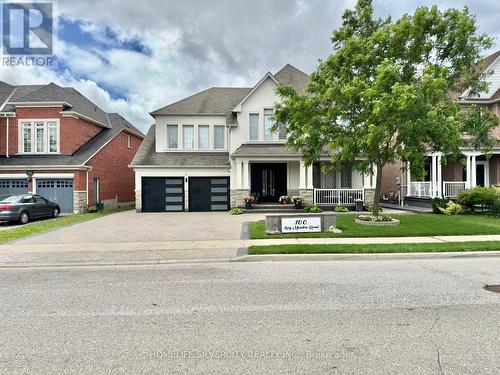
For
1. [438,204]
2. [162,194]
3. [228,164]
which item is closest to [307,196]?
[228,164]

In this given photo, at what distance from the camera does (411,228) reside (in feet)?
42.6

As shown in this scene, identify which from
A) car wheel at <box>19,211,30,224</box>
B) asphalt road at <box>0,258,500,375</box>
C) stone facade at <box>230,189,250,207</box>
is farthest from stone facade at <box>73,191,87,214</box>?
asphalt road at <box>0,258,500,375</box>

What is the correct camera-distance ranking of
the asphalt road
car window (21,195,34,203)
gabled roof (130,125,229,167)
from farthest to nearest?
gabled roof (130,125,229,167) < car window (21,195,34,203) < the asphalt road

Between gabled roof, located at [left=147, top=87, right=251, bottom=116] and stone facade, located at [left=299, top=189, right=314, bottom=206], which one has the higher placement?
gabled roof, located at [left=147, top=87, right=251, bottom=116]

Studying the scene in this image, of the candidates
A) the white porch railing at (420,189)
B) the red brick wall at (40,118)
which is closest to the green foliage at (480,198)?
the white porch railing at (420,189)

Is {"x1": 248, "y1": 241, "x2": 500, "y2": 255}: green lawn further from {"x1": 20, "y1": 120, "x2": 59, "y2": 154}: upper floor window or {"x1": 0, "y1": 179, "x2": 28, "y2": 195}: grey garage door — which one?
{"x1": 20, "y1": 120, "x2": 59, "y2": 154}: upper floor window

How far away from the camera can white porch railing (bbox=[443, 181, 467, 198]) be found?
22348 millimetres

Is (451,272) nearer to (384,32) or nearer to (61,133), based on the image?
(384,32)

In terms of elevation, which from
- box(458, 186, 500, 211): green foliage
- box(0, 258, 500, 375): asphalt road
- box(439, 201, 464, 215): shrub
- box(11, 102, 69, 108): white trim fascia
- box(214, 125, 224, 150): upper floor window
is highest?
box(11, 102, 69, 108): white trim fascia

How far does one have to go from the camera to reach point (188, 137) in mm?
24594

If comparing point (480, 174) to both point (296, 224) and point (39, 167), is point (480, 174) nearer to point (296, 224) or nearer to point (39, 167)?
point (296, 224)

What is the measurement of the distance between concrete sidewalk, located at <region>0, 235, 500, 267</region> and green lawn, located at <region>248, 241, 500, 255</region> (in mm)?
267

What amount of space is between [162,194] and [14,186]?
987 cm

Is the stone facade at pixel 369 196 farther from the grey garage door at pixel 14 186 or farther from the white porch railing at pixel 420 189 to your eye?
the grey garage door at pixel 14 186
